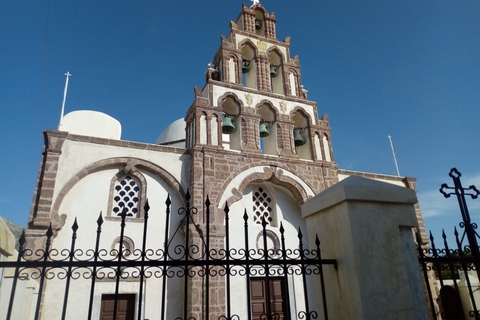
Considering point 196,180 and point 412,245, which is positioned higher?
point 196,180

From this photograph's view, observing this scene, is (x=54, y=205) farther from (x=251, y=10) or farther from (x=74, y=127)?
(x=251, y=10)

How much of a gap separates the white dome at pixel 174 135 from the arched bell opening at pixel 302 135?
705cm

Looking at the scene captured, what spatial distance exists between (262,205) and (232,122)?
3.06 meters

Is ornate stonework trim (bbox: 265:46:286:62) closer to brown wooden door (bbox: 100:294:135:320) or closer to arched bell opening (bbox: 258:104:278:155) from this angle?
arched bell opening (bbox: 258:104:278:155)

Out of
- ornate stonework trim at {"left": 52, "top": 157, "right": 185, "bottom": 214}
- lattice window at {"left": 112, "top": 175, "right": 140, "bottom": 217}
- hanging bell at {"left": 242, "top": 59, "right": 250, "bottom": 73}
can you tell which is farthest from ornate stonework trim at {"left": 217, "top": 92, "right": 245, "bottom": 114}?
lattice window at {"left": 112, "top": 175, "right": 140, "bottom": 217}

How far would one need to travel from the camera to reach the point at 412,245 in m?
3.01

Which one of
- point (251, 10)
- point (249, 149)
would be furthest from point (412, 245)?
point (251, 10)

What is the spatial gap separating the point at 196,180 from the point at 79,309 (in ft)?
14.0

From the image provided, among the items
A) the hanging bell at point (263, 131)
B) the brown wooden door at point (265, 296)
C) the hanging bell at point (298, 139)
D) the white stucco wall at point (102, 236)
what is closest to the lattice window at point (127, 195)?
the white stucco wall at point (102, 236)

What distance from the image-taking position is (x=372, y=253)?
2834mm

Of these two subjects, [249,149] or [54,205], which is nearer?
[54,205]

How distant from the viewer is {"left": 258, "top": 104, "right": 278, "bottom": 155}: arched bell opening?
11547 millimetres

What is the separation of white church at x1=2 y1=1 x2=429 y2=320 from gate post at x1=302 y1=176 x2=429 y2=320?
1.44 ft

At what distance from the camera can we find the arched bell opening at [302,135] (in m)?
11.9
